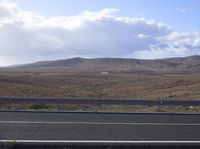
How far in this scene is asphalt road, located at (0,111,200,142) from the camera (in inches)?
430

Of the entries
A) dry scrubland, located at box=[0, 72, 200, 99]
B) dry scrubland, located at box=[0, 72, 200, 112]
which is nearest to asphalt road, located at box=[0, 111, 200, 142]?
dry scrubland, located at box=[0, 72, 200, 112]

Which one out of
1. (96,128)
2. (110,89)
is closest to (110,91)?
(110,89)

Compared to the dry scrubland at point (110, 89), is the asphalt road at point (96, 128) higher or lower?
lower

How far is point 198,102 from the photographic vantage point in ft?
65.5

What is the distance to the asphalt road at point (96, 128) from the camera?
1092cm

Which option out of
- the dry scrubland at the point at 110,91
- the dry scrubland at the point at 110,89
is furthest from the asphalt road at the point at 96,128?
the dry scrubland at the point at 110,89

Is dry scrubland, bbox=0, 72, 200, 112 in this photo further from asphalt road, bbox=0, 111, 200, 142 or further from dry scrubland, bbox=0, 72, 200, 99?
→ asphalt road, bbox=0, 111, 200, 142

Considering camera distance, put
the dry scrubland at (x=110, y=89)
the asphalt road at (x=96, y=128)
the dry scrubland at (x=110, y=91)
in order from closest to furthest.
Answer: the asphalt road at (x=96, y=128) < the dry scrubland at (x=110, y=91) < the dry scrubland at (x=110, y=89)

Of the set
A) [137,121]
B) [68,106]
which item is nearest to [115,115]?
[137,121]

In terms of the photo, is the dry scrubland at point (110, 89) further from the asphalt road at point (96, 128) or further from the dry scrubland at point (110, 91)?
the asphalt road at point (96, 128)

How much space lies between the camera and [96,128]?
42.0 feet

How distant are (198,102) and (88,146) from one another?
1203cm

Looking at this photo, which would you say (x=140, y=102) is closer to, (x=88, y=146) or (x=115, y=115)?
(x=115, y=115)

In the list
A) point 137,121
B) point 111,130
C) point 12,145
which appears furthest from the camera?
point 137,121
